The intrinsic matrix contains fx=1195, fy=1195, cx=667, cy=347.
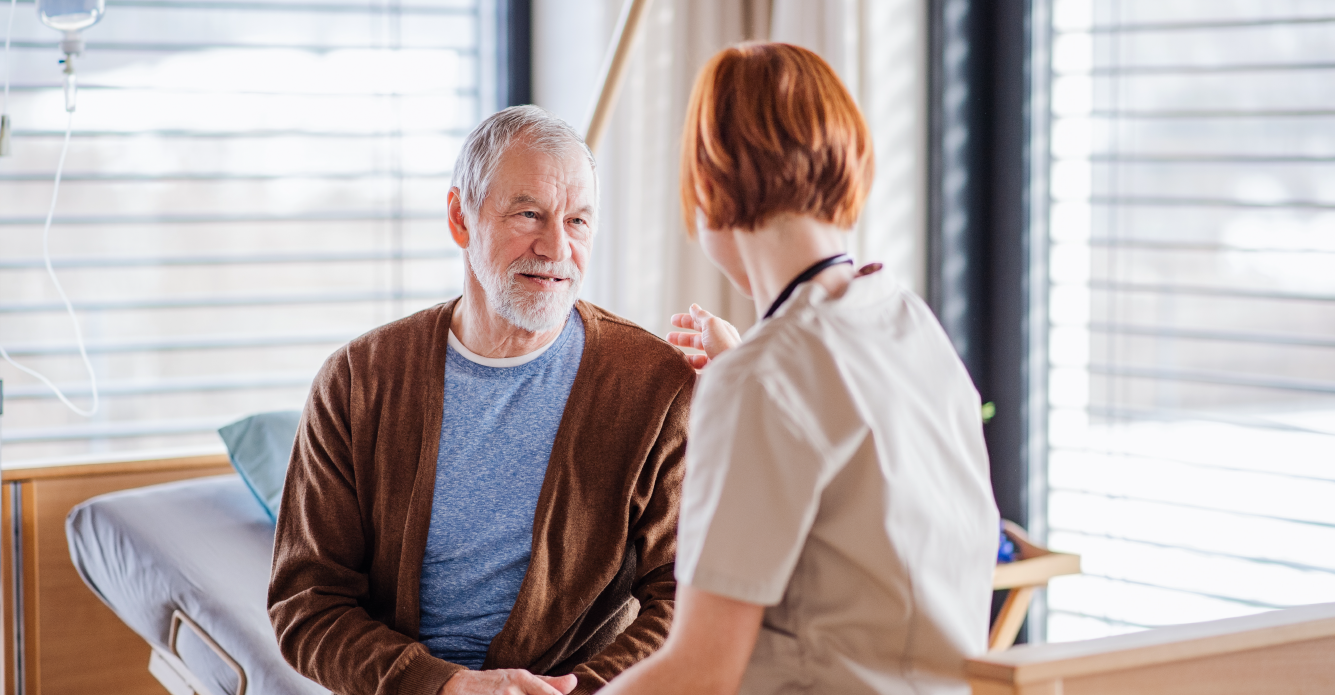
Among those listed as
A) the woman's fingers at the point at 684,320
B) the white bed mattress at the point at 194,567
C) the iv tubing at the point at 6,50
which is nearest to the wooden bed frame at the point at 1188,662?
the woman's fingers at the point at 684,320

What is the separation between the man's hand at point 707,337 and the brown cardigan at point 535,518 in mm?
35

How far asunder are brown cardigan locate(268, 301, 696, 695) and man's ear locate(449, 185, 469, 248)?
6.0 inches

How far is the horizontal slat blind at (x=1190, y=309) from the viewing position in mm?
2164

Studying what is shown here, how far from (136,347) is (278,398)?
36 centimetres

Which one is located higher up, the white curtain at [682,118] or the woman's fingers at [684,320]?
the white curtain at [682,118]

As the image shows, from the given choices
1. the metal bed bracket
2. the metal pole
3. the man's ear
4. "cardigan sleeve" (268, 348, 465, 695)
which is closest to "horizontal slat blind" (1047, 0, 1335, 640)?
the metal pole

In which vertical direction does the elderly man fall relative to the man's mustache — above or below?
below

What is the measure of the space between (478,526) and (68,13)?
1438mm

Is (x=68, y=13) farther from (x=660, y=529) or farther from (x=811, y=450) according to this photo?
(x=811, y=450)

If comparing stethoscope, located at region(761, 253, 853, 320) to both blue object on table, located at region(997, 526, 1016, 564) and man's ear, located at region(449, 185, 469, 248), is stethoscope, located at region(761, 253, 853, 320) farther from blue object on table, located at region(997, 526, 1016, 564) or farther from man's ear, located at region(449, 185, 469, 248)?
blue object on table, located at region(997, 526, 1016, 564)

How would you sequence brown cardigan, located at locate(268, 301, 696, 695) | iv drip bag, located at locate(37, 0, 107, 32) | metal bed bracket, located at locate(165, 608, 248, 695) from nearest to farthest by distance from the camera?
brown cardigan, located at locate(268, 301, 696, 695)
metal bed bracket, located at locate(165, 608, 248, 695)
iv drip bag, located at locate(37, 0, 107, 32)

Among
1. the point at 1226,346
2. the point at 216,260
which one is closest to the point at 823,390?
the point at 1226,346

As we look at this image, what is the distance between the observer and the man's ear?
5.74 feet

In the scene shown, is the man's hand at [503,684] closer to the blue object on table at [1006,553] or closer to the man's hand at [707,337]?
the man's hand at [707,337]
